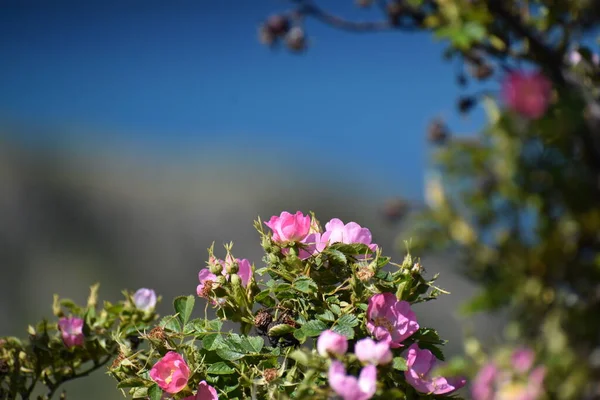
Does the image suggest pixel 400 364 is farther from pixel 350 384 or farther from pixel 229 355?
pixel 229 355

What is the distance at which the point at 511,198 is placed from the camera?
0.77m

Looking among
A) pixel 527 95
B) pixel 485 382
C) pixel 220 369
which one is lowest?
pixel 220 369

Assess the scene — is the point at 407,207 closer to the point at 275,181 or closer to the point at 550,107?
the point at 550,107

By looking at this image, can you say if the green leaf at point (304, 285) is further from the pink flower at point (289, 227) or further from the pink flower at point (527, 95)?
the pink flower at point (527, 95)

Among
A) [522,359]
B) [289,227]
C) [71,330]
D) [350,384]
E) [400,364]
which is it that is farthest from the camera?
[71,330]

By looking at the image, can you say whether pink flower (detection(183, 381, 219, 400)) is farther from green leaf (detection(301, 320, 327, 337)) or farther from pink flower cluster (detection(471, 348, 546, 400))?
pink flower cluster (detection(471, 348, 546, 400))

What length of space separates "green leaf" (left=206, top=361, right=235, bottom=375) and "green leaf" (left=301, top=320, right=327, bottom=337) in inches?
5.8

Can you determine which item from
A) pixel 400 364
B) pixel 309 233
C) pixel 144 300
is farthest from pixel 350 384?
pixel 144 300

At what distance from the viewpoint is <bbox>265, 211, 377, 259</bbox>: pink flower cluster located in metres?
1.16

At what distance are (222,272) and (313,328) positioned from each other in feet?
0.70

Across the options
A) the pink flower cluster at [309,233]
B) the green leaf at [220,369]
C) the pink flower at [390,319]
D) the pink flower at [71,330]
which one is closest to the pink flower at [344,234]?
the pink flower cluster at [309,233]

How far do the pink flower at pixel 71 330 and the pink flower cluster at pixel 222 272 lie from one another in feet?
1.32

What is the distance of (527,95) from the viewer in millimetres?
896

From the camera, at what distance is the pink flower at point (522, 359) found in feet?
2.08
